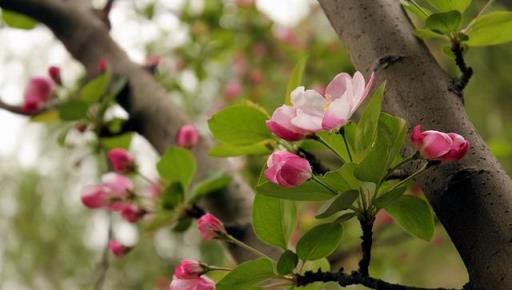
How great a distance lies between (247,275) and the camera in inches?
15.7

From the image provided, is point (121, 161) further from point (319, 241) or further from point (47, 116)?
point (319, 241)

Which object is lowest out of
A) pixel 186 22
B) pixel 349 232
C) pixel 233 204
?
pixel 349 232

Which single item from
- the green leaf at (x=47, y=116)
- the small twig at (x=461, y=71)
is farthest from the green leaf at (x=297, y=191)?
the green leaf at (x=47, y=116)

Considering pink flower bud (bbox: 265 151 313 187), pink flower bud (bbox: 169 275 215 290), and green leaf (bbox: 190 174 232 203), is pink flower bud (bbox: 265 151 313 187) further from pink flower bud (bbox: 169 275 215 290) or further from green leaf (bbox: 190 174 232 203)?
green leaf (bbox: 190 174 232 203)

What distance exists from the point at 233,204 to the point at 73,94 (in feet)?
1.11

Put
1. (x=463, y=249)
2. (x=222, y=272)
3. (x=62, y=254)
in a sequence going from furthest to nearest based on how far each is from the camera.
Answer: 1. (x=62, y=254)
2. (x=222, y=272)
3. (x=463, y=249)

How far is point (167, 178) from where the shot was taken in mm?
613

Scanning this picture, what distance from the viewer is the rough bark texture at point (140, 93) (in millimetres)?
645

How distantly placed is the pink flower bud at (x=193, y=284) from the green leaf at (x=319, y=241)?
0.21 ft

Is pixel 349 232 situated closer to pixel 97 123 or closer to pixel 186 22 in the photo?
pixel 186 22

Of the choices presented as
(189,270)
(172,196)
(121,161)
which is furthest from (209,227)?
(121,161)

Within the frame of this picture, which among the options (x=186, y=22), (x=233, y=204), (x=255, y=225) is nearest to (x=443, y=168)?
(x=255, y=225)

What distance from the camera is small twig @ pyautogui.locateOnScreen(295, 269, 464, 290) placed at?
14.6 inches

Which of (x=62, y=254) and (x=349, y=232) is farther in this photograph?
(x=62, y=254)
